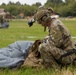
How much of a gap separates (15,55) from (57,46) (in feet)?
4.87

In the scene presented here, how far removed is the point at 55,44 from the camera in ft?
26.2

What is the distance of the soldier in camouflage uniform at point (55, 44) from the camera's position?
313 inches

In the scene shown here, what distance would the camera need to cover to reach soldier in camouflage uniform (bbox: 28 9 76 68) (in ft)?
26.1

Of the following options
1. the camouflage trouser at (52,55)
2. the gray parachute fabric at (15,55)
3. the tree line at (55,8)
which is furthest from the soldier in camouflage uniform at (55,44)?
the tree line at (55,8)

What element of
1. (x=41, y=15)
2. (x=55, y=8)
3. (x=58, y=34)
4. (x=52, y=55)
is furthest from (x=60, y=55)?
(x=55, y=8)

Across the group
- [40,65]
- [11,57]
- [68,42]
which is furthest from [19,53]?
[68,42]

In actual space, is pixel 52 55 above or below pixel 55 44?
below

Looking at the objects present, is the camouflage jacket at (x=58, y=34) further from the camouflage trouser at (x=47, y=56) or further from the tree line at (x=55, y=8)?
the tree line at (x=55, y=8)

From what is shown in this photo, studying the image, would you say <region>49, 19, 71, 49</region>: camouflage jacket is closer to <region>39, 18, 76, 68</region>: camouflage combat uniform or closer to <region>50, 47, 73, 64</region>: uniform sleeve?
<region>39, 18, 76, 68</region>: camouflage combat uniform

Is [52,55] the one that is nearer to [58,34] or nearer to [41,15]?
[58,34]

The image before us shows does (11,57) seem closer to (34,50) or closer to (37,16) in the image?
(34,50)

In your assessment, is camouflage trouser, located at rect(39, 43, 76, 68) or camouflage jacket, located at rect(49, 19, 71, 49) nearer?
camouflage jacket, located at rect(49, 19, 71, 49)

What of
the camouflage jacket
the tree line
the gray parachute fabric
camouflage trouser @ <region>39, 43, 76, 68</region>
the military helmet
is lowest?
the tree line

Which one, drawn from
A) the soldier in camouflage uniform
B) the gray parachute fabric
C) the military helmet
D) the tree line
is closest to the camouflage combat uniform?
the soldier in camouflage uniform
